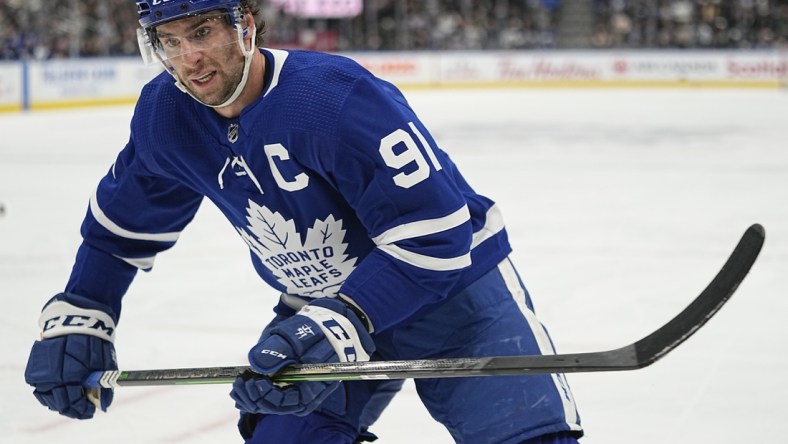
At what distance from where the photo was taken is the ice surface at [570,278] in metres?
2.48

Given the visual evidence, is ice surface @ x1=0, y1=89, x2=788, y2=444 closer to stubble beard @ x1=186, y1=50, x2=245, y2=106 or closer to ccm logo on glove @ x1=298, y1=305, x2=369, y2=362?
ccm logo on glove @ x1=298, y1=305, x2=369, y2=362

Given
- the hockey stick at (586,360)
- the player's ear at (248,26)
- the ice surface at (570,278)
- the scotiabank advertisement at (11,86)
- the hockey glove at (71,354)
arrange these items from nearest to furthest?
the hockey stick at (586,360) → the player's ear at (248,26) → the hockey glove at (71,354) → the ice surface at (570,278) → the scotiabank advertisement at (11,86)

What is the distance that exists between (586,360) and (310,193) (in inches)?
18.7

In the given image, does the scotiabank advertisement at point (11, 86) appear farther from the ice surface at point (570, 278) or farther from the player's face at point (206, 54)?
the player's face at point (206, 54)

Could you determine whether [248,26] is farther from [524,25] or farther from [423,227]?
[524,25]

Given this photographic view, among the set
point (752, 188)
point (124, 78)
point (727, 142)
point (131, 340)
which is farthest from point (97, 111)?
point (131, 340)

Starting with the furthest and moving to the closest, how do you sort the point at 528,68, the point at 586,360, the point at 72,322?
the point at 528,68
the point at 72,322
the point at 586,360

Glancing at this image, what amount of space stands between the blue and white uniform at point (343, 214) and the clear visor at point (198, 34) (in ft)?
0.29

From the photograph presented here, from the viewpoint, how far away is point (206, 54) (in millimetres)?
1545

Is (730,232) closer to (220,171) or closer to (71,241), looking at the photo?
(71,241)

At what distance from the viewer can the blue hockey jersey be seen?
1.48 metres

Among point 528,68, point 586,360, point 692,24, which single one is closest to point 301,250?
point 586,360

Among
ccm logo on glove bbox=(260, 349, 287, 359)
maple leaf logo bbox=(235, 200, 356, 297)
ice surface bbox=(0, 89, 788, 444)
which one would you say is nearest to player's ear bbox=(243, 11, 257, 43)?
maple leaf logo bbox=(235, 200, 356, 297)

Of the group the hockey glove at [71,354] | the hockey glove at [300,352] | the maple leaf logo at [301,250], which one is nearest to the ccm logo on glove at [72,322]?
the hockey glove at [71,354]
